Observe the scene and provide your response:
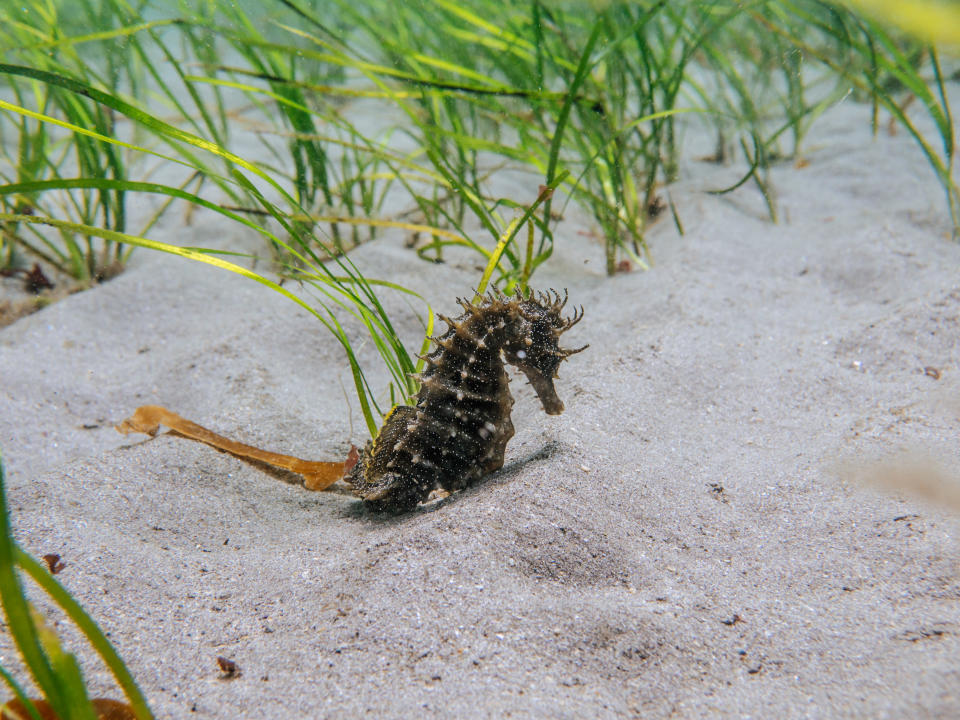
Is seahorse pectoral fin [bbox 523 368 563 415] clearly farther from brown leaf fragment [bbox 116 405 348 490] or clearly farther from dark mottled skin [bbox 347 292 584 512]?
brown leaf fragment [bbox 116 405 348 490]

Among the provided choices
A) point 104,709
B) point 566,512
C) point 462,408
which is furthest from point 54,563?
point 566,512

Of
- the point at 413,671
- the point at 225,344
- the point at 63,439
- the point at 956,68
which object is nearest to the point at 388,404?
the point at 225,344

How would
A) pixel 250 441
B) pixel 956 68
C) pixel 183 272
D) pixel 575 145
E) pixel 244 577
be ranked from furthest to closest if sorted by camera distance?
pixel 956 68, pixel 575 145, pixel 183 272, pixel 250 441, pixel 244 577

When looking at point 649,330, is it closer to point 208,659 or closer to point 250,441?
point 250,441

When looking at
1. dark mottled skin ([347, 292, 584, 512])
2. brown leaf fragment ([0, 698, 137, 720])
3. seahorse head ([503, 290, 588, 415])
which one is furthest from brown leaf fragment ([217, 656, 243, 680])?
seahorse head ([503, 290, 588, 415])

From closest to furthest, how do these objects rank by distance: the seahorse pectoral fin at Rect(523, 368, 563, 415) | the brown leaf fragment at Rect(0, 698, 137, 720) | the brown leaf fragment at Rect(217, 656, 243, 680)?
the brown leaf fragment at Rect(0, 698, 137, 720)
the brown leaf fragment at Rect(217, 656, 243, 680)
the seahorse pectoral fin at Rect(523, 368, 563, 415)

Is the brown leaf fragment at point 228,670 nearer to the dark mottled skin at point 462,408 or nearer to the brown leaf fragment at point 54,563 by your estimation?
the brown leaf fragment at point 54,563

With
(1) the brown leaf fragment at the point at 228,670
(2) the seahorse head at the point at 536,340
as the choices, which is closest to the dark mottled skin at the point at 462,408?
(2) the seahorse head at the point at 536,340
